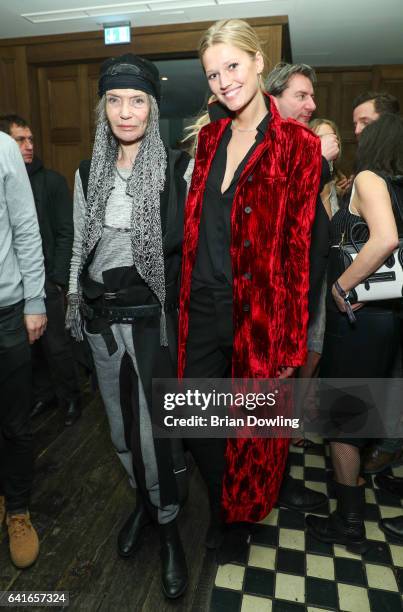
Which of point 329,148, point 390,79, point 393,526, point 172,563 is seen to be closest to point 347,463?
point 393,526

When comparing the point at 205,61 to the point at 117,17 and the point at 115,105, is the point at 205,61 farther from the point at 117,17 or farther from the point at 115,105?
the point at 117,17

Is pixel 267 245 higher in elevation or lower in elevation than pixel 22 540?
higher

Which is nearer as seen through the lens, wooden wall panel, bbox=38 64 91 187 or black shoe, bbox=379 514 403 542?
black shoe, bbox=379 514 403 542

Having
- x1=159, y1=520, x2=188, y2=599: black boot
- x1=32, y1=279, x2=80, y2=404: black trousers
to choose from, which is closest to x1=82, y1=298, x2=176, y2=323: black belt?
x1=159, y1=520, x2=188, y2=599: black boot

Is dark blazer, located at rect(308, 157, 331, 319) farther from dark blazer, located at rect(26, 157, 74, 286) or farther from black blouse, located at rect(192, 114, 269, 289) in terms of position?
dark blazer, located at rect(26, 157, 74, 286)

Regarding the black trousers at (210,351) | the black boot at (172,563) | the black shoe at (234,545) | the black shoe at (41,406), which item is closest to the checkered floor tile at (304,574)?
the black shoe at (234,545)

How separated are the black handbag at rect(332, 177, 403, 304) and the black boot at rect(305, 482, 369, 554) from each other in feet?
2.39

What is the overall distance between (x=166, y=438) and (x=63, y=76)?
4089 mm

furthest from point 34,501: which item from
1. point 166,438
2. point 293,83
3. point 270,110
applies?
point 293,83

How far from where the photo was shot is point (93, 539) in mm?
1713

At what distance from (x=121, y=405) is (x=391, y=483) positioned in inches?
51.5

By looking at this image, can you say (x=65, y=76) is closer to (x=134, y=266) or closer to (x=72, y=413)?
(x=72, y=413)

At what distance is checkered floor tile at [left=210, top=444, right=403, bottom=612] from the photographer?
144cm

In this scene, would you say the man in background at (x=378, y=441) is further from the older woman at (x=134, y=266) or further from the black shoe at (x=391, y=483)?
the older woman at (x=134, y=266)
